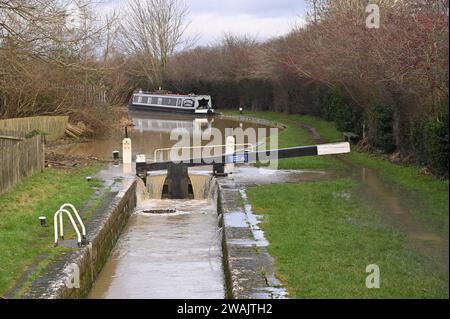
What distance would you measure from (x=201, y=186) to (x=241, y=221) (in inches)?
273

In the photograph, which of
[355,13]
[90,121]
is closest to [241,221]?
[355,13]

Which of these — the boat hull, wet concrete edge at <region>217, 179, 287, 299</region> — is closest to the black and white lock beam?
wet concrete edge at <region>217, 179, 287, 299</region>

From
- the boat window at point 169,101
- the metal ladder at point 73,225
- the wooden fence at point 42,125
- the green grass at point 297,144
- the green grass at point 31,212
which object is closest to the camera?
the green grass at point 31,212

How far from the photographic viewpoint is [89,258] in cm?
1012

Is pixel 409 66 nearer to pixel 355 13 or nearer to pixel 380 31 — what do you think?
pixel 380 31

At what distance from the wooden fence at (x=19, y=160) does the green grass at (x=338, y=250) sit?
550 centimetres

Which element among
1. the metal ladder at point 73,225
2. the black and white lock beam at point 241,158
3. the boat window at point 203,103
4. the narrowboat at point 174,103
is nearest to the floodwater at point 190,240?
the black and white lock beam at point 241,158

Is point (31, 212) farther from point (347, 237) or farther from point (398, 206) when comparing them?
point (398, 206)

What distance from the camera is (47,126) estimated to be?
28.7 meters

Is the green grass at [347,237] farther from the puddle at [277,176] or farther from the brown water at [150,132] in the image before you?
the brown water at [150,132]

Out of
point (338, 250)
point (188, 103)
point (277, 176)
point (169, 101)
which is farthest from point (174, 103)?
point (338, 250)

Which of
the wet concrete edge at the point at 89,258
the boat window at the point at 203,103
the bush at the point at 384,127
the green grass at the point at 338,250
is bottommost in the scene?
the wet concrete edge at the point at 89,258

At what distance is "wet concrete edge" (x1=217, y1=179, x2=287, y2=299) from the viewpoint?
775 cm

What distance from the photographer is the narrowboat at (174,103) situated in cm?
5219
